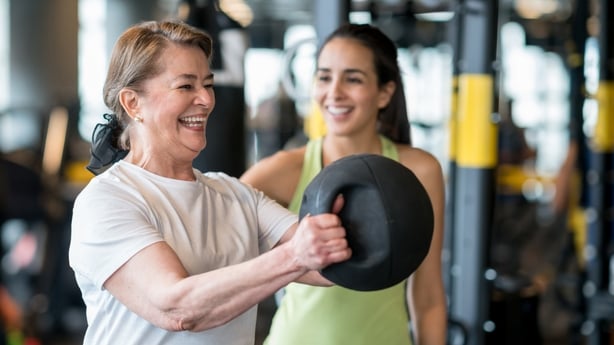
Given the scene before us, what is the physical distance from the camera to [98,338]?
1550 millimetres

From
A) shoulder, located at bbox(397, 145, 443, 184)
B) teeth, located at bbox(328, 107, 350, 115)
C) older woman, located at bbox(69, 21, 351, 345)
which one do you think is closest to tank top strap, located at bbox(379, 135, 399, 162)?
shoulder, located at bbox(397, 145, 443, 184)

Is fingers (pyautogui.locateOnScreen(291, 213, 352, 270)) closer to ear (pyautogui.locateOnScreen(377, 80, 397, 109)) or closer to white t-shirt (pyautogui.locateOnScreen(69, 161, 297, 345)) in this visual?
white t-shirt (pyautogui.locateOnScreen(69, 161, 297, 345))

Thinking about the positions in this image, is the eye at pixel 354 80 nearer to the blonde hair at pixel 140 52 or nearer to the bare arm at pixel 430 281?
the bare arm at pixel 430 281

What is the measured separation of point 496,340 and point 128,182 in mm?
2277

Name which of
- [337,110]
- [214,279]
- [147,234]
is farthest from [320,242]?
[337,110]

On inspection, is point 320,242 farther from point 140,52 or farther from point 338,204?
point 140,52

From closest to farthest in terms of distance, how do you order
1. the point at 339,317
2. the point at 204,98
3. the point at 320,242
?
the point at 320,242 → the point at 204,98 → the point at 339,317

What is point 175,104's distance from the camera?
1.55 meters

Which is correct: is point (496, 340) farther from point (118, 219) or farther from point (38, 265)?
point (38, 265)

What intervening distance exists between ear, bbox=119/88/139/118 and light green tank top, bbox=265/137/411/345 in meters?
0.59

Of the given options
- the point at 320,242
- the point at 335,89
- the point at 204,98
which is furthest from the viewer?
the point at 335,89

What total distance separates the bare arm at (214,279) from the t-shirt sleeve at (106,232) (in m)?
0.02

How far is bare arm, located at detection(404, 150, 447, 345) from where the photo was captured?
7.29ft

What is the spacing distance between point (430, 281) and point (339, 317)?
26 cm
